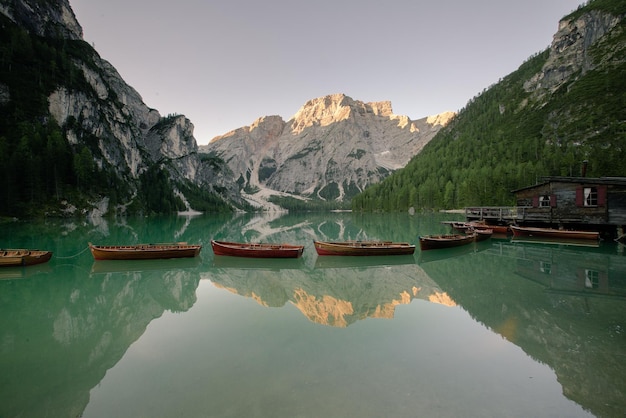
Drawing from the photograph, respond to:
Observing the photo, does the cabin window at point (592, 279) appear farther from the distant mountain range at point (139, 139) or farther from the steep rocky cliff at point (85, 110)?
the steep rocky cliff at point (85, 110)

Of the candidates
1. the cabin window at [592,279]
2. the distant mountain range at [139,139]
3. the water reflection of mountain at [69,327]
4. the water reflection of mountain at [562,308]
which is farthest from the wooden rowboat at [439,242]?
the distant mountain range at [139,139]

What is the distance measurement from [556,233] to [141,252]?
5201cm

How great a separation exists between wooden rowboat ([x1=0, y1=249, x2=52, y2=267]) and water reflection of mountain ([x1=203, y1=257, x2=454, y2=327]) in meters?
Answer: 14.9

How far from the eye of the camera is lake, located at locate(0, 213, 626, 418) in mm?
8516

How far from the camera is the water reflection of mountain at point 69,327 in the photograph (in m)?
8.99

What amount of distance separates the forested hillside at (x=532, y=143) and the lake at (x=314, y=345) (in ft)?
329

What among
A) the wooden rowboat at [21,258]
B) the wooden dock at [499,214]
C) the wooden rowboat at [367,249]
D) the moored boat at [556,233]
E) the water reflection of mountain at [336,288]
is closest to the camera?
the water reflection of mountain at [336,288]

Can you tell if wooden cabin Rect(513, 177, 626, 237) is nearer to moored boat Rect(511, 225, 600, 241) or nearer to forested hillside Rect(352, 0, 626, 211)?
moored boat Rect(511, 225, 600, 241)

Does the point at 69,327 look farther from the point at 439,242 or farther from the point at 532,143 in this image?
the point at 532,143

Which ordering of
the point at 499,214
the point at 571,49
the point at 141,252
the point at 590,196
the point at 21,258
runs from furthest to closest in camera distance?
the point at 571,49 → the point at 499,214 → the point at 590,196 → the point at 141,252 → the point at 21,258

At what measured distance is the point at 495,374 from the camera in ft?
32.8

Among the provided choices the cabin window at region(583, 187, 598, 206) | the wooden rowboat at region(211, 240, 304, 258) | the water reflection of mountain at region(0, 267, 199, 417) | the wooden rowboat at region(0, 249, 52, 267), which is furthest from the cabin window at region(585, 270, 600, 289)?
the wooden rowboat at region(0, 249, 52, 267)

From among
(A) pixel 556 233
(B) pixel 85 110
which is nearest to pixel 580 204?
(A) pixel 556 233

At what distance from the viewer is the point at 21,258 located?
85.9ft
